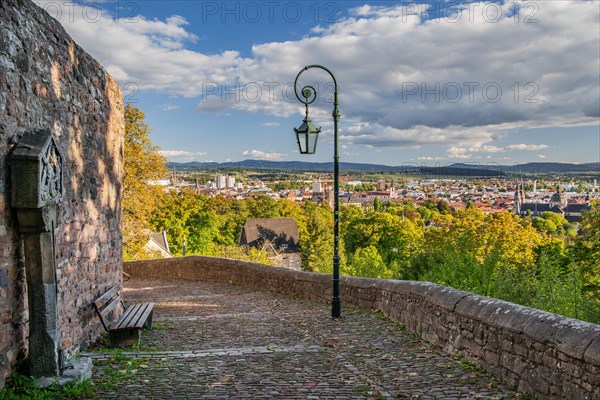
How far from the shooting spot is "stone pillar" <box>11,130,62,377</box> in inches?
186

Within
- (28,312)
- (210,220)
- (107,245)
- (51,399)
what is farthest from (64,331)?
(210,220)

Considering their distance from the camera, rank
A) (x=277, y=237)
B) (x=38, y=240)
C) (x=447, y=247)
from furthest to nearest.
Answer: (x=277, y=237) < (x=447, y=247) < (x=38, y=240)

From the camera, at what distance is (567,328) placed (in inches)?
173

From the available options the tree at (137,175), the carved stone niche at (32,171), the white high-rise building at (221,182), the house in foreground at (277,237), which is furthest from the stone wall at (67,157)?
the white high-rise building at (221,182)

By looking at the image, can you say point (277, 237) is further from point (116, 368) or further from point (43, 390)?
point (43, 390)

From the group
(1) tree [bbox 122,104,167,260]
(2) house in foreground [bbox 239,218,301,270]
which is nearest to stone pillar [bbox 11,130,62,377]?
(1) tree [bbox 122,104,167,260]

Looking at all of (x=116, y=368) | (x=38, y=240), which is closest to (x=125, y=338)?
(x=116, y=368)

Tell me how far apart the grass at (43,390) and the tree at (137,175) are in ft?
62.1

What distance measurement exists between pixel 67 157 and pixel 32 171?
175 cm

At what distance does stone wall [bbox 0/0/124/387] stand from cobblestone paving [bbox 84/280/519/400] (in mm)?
921

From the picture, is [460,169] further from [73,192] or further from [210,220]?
[73,192]

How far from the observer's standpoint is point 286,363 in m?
6.46

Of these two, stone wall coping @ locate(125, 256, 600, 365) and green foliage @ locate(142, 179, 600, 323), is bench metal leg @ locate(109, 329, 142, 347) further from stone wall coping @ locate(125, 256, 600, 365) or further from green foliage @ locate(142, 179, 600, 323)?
green foliage @ locate(142, 179, 600, 323)

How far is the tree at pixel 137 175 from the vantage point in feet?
76.5
